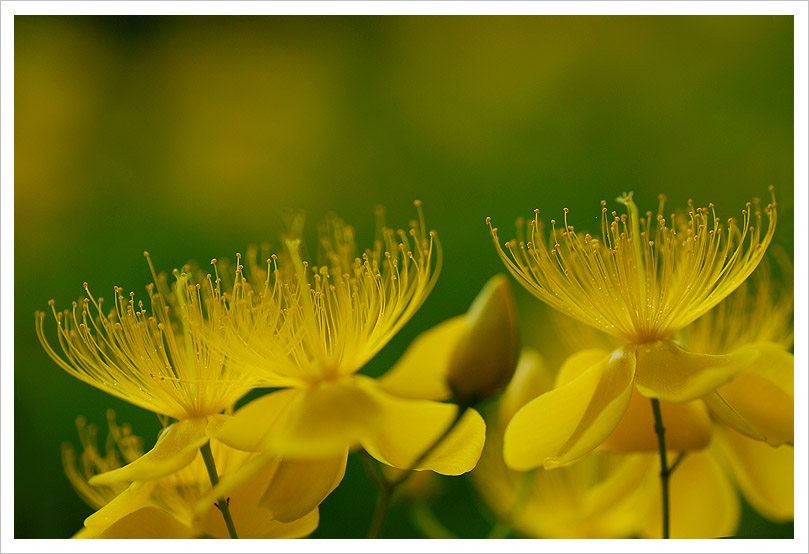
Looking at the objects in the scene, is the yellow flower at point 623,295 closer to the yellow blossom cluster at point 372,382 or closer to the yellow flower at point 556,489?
the yellow blossom cluster at point 372,382

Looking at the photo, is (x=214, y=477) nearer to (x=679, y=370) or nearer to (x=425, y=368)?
(x=425, y=368)

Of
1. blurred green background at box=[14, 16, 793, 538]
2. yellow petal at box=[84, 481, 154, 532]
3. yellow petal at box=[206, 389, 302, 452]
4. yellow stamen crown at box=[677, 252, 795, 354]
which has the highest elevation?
blurred green background at box=[14, 16, 793, 538]

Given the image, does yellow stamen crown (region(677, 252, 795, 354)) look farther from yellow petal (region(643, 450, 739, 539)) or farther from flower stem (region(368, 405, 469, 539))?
flower stem (region(368, 405, 469, 539))

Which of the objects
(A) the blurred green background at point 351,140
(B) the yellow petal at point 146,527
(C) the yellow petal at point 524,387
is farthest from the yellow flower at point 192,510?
(C) the yellow petal at point 524,387

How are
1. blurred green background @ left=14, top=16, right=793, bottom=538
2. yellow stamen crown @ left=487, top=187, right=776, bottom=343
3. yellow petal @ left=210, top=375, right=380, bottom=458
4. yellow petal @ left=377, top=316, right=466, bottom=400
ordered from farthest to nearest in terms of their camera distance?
blurred green background @ left=14, top=16, right=793, bottom=538 < yellow petal @ left=377, top=316, right=466, bottom=400 < yellow stamen crown @ left=487, top=187, right=776, bottom=343 < yellow petal @ left=210, top=375, right=380, bottom=458

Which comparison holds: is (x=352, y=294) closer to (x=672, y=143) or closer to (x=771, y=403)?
(x=771, y=403)

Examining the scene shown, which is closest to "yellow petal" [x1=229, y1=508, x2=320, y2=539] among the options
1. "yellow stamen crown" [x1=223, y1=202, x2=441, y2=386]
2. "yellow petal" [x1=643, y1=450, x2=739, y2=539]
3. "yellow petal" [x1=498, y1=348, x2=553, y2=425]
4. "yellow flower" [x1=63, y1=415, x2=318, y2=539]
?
"yellow flower" [x1=63, y1=415, x2=318, y2=539]

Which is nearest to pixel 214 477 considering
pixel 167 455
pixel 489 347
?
pixel 167 455
